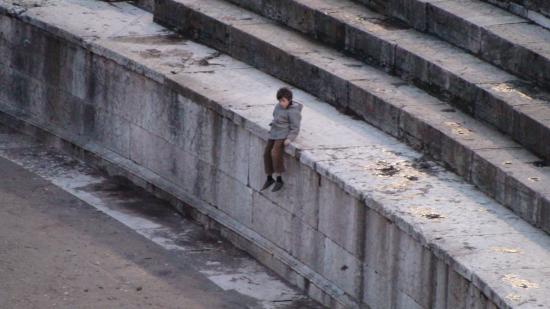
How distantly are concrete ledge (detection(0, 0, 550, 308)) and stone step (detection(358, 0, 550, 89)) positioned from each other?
1.50 m

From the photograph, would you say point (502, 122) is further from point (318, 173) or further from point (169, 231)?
point (169, 231)

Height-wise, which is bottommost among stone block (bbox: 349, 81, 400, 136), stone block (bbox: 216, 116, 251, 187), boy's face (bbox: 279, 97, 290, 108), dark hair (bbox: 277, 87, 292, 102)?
stone block (bbox: 216, 116, 251, 187)

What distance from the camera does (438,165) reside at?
1562 cm

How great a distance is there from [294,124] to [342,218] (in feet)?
3.92

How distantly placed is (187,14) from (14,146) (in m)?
2.75

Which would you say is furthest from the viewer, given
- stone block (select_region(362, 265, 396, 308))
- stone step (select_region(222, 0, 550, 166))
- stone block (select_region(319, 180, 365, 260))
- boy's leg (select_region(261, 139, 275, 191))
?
boy's leg (select_region(261, 139, 275, 191))

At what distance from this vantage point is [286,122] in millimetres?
15789

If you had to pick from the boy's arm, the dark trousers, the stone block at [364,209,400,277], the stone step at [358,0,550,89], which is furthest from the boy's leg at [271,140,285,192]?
the stone step at [358,0,550,89]

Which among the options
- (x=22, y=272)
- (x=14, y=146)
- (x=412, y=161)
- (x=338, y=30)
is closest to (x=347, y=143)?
(x=412, y=161)

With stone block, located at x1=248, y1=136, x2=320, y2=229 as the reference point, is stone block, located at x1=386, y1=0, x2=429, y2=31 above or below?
above

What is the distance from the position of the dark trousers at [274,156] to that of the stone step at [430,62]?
1899mm

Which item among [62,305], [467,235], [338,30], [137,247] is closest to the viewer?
[467,235]

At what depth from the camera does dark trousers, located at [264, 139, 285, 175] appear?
1584 centimetres

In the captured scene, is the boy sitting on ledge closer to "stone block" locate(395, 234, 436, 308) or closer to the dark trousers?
the dark trousers
